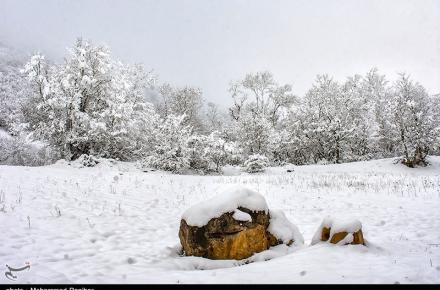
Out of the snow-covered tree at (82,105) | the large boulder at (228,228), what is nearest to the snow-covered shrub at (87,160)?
the snow-covered tree at (82,105)

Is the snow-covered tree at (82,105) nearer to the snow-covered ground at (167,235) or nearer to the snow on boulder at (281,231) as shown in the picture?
the snow-covered ground at (167,235)

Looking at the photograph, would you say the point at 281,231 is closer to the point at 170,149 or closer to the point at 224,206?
the point at 224,206

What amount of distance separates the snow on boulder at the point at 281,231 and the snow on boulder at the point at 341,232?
0.72m

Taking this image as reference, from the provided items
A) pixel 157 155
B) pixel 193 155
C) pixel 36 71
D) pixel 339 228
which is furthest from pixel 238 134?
pixel 339 228

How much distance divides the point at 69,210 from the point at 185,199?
474 cm

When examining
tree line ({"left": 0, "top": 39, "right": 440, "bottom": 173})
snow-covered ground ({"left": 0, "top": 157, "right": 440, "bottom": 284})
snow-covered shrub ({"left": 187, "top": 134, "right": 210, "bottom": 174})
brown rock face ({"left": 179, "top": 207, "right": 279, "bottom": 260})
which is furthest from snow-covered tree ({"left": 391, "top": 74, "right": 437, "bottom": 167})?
brown rock face ({"left": 179, "top": 207, "right": 279, "bottom": 260})

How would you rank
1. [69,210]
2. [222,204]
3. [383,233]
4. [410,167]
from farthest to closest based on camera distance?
[410,167]
[69,210]
[383,233]
[222,204]

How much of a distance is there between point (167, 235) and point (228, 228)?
2.64 metres

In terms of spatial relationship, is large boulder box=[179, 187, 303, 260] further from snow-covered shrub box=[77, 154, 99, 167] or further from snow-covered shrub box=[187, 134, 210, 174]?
snow-covered shrub box=[187, 134, 210, 174]

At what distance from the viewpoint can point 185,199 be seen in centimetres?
1359

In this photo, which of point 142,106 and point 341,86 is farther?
point 341,86

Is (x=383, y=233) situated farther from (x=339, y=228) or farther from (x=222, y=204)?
(x=222, y=204)

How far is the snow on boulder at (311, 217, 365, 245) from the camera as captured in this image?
6230 millimetres
